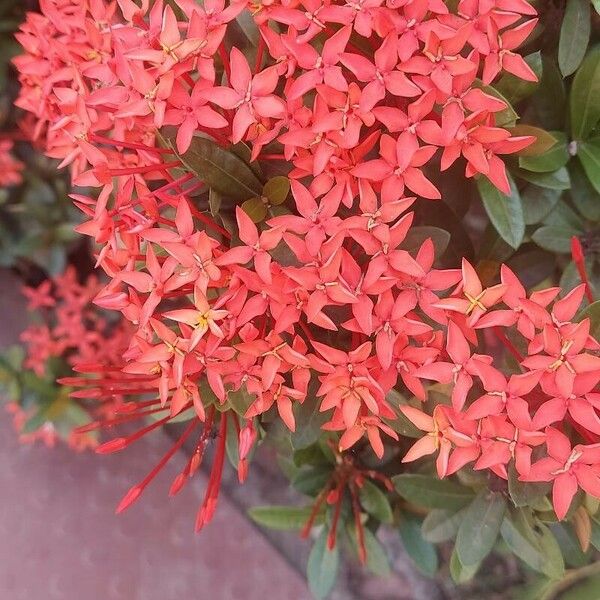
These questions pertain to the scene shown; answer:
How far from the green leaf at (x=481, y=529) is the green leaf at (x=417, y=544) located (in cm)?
27

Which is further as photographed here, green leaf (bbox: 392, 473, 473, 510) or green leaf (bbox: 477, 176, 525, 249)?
green leaf (bbox: 392, 473, 473, 510)

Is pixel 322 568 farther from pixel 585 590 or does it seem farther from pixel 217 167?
pixel 217 167

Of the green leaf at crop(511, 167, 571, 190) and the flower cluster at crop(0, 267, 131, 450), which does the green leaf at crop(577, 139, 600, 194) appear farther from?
the flower cluster at crop(0, 267, 131, 450)

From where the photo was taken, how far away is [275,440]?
37.0 inches

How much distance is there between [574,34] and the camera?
0.66 m

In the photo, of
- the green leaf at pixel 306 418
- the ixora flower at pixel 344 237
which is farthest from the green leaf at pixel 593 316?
the green leaf at pixel 306 418

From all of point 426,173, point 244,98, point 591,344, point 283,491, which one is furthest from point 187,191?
point 283,491

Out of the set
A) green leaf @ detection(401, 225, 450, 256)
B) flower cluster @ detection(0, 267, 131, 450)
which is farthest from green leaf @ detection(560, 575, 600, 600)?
flower cluster @ detection(0, 267, 131, 450)

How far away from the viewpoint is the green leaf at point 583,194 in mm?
757

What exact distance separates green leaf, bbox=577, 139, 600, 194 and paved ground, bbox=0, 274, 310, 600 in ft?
3.33

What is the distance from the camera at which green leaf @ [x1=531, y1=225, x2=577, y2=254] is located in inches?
28.9

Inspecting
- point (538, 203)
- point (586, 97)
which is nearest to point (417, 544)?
point (538, 203)

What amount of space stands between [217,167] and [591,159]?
38 centimetres

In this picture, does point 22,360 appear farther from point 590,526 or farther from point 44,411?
point 590,526
